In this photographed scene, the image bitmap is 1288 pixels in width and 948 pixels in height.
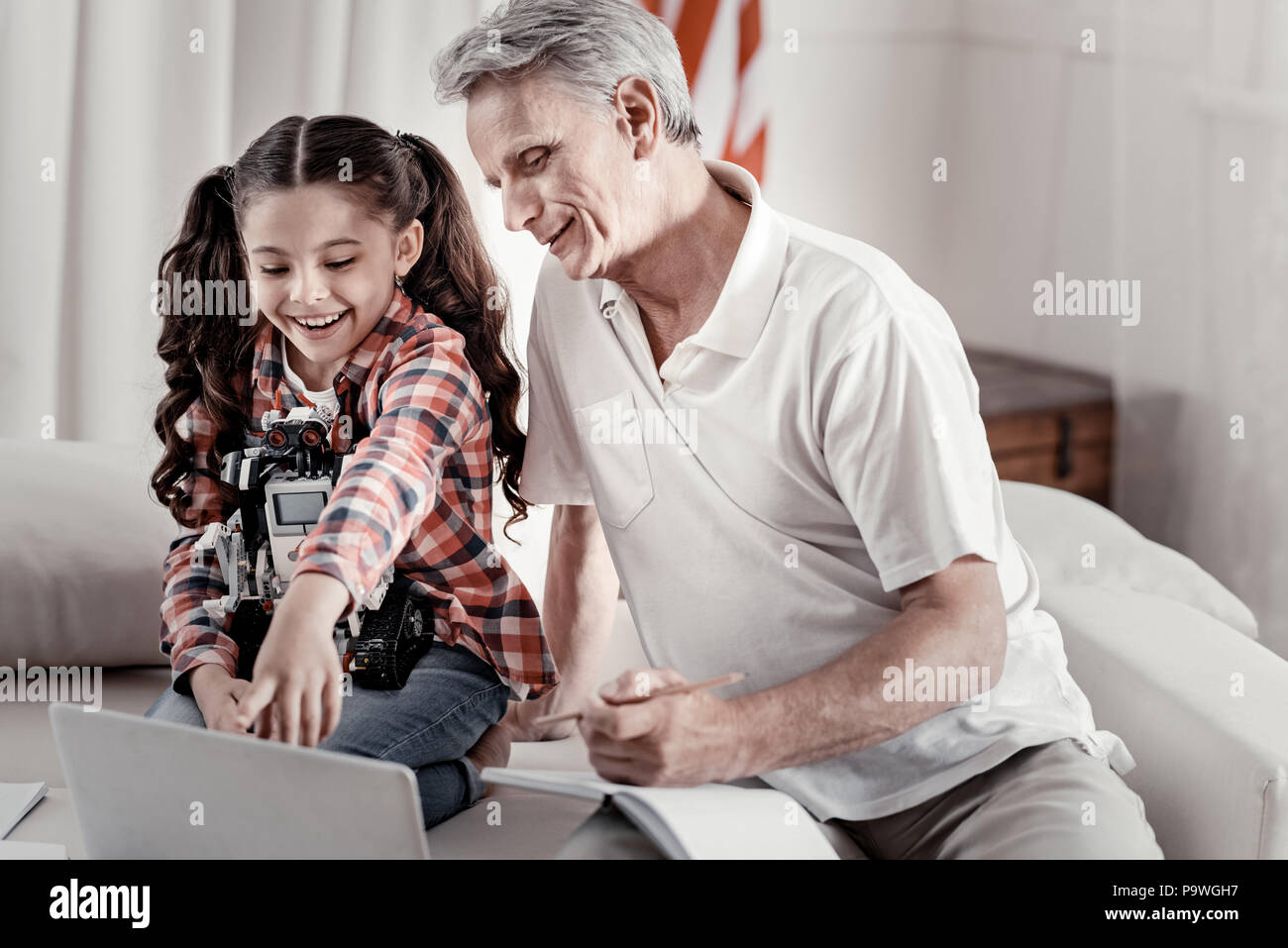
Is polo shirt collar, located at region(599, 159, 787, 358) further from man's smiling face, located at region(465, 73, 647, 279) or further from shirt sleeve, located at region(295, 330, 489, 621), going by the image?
shirt sleeve, located at region(295, 330, 489, 621)

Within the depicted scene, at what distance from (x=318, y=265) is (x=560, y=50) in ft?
0.88

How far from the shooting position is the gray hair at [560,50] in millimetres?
1019

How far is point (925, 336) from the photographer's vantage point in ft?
3.39

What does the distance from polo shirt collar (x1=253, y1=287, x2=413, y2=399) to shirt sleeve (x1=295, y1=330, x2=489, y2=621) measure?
1.1 inches

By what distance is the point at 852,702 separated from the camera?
37.2 inches

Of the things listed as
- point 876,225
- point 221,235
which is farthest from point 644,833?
point 876,225

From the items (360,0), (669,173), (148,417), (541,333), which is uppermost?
(360,0)

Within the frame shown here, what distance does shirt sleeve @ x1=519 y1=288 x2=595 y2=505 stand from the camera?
47.6 inches

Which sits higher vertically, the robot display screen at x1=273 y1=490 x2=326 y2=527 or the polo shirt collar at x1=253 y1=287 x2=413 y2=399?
the polo shirt collar at x1=253 y1=287 x2=413 y2=399

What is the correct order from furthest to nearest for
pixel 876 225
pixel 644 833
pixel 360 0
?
pixel 876 225 → pixel 360 0 → pixel 644 833

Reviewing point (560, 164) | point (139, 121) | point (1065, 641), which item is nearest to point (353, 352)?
point (560, 164)

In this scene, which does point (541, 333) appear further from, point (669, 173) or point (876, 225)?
point (876, 225)

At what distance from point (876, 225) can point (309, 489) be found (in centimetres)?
182

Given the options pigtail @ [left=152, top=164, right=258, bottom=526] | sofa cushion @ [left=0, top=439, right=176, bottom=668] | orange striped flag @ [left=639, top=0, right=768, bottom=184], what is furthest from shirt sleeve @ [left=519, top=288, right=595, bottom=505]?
orange striped flag @ [left=639, top=0, right=768, bottom=184]
